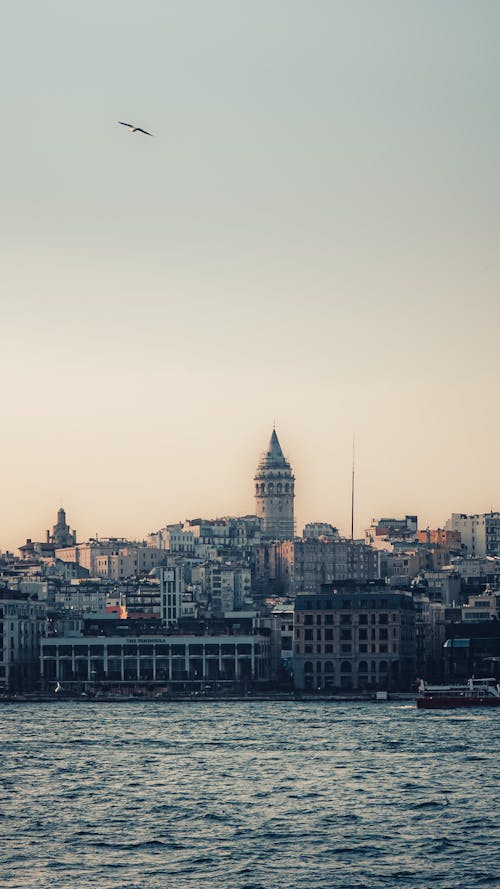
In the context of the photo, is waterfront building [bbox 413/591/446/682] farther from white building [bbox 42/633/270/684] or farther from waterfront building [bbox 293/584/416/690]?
white building [bbox 42/633/270/684]

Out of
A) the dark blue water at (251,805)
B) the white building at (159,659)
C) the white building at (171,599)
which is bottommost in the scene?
the dark blue water at (251,805)

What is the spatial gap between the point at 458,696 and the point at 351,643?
21419 millimetres

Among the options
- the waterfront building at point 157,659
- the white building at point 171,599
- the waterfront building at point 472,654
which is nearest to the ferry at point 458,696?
the waterfront building at point 472,654

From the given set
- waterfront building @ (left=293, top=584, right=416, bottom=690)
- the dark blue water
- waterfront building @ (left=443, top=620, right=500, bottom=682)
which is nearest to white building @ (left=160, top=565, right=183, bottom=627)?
waterfront building @ (left=293, top=584, right=416, bottom=690)

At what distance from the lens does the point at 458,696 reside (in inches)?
5074

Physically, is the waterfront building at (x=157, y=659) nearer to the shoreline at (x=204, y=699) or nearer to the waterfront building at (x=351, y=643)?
the waterfront building at (x=351, y=643)

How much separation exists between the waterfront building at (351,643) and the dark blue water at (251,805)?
121 ft

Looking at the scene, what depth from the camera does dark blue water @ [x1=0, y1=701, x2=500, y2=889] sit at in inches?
2062

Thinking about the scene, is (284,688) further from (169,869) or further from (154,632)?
(169,869)

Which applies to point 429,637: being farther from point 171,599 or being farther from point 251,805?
point 251,805

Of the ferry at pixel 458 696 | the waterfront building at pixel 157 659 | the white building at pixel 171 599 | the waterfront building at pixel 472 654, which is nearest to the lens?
the ferry at pixel 458 696

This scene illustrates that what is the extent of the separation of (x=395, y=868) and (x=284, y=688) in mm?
96775

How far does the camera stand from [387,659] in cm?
14912

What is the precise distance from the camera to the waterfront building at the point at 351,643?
148750 mm
